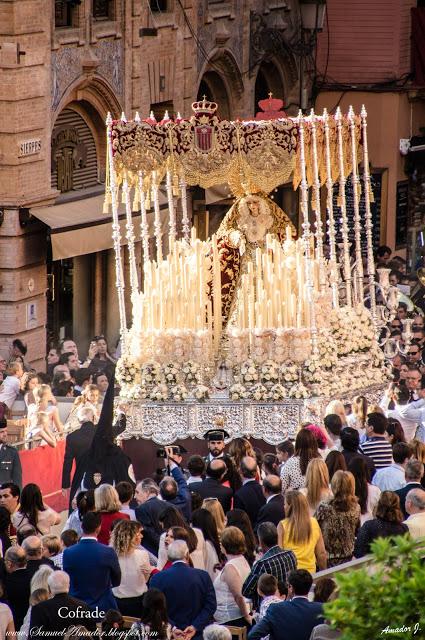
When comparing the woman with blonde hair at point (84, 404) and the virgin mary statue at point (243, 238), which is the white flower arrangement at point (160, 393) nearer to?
the woman with blonde hair at point (84, 404)

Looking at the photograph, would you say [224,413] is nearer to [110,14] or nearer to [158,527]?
[158,527]

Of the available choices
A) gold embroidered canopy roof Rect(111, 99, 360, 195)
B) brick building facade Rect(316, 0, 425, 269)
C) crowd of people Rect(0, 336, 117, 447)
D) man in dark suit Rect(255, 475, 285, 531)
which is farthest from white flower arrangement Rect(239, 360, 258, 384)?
brick building facade Rect(316, 0, 425, 269)

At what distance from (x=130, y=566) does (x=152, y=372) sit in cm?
717

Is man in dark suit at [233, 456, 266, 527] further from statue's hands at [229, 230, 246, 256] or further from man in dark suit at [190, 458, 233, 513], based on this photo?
statue's hands at [229, 230, 246, 256]

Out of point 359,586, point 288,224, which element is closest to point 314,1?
point 288,224

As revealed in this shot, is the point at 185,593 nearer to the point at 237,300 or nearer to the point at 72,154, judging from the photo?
the point at 237,300

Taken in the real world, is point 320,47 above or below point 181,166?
above

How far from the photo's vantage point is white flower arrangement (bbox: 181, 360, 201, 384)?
68.0ft

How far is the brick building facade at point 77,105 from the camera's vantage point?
24922 millimetres

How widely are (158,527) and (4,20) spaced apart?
1117 centimetres

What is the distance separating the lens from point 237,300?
20.9 m

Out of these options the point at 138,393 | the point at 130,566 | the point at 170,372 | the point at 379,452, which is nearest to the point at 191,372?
the point at 170,372

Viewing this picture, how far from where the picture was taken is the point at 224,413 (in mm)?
20578

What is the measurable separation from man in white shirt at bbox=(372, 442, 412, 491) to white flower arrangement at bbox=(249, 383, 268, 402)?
14.6 ft
